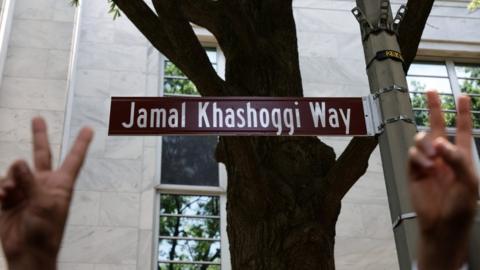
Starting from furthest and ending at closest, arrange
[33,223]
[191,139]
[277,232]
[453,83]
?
[453,83], [191,139], [277,232], [33,223]

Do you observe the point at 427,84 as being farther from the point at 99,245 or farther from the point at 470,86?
the point at 99,245

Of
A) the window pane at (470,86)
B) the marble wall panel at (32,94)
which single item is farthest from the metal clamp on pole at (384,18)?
the window pane at (470,86)

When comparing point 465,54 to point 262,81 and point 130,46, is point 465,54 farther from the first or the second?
point 262,81

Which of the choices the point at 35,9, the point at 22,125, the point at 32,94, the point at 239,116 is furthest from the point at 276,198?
the point at 35,9

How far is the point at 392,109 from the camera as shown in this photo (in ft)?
11.6

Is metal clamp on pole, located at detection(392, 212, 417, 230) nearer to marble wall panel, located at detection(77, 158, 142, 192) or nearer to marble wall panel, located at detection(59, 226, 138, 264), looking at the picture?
marble wall panel, located at detection(59, 226, 138, 264)

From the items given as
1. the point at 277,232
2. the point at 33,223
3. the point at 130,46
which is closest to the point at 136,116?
the point at 277,232

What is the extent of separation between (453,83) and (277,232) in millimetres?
7120

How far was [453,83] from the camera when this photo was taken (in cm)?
1029

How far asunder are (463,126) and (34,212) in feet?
3.84

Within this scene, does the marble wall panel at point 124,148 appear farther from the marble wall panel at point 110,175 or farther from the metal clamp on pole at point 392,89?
the metal clamp on pole at point 392,89

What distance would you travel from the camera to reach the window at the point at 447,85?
32.5 feet

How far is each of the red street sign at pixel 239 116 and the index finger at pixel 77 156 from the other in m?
1.81

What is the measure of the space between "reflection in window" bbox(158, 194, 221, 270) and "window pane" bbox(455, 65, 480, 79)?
4747mm
